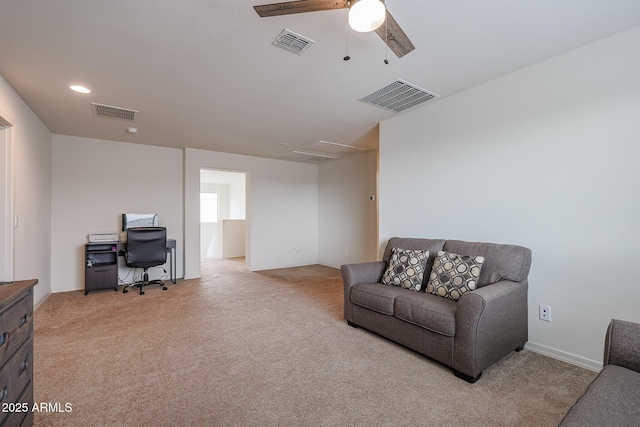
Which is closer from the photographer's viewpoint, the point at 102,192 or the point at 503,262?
the point at 503,262

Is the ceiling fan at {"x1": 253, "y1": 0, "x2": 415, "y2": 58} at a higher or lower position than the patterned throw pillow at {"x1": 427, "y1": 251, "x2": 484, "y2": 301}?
higher

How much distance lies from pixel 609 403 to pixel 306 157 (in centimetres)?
545

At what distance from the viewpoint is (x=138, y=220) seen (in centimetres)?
472

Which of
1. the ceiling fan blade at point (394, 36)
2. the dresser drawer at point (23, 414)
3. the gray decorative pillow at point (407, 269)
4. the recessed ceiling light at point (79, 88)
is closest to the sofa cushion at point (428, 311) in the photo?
the gray decorative pillow at point (407, 269)

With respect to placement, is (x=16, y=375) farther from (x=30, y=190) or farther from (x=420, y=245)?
(x=420, y=245)

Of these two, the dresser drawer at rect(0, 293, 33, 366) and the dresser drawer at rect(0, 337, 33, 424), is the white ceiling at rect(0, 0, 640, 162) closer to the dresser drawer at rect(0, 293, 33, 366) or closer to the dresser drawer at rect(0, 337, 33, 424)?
the dresser drawer at rect(0, 293, 33, 366)

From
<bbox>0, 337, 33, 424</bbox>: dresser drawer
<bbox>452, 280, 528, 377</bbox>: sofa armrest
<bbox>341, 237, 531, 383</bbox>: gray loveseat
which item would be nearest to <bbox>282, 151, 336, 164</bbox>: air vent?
<bbox>341, 237, 531, 383</bbox>: gray loveseat

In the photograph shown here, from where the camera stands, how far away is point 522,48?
2.11m

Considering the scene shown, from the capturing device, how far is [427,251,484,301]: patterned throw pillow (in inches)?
90.8

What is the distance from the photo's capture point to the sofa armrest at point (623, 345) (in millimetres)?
1210

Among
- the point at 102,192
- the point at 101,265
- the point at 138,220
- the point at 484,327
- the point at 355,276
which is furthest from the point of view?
the point at 138,220

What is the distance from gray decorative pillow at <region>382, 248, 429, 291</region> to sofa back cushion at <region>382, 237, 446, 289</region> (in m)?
0.10

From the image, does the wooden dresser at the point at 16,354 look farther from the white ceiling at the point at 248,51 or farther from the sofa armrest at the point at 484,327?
the sofa armrest at the point at 484,327

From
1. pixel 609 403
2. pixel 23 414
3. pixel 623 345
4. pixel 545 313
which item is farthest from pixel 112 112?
pixel 545 313
